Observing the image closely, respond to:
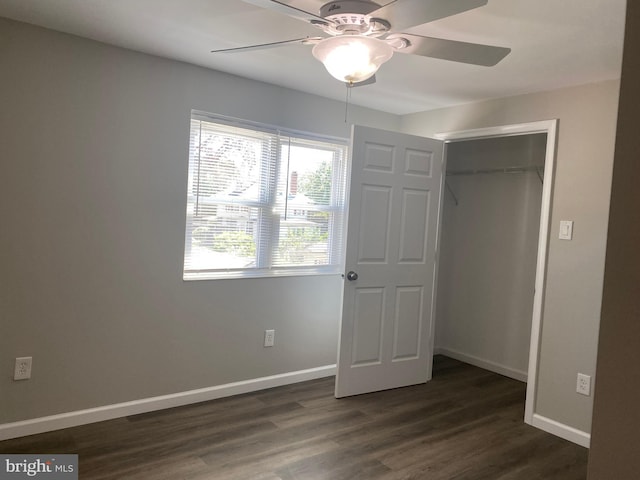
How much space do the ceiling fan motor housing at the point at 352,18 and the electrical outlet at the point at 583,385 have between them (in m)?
2.51

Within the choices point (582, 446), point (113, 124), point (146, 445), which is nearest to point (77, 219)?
point (113, 124)

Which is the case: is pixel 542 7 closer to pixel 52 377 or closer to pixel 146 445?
pixel 146 445

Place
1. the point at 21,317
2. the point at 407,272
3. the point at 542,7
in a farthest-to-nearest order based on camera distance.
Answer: the point at 407,272 < the point at 21,317 < the point at 542,7

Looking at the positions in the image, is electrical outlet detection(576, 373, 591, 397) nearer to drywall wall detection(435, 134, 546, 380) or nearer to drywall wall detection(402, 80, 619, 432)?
drywall wall detection(402, 80, 619, 432)

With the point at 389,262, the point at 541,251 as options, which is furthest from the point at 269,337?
the point at 541,251

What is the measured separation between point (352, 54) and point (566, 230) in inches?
82.5

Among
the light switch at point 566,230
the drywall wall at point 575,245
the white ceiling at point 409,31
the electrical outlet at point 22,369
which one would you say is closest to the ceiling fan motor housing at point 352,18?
the white ceiling at point 409,31

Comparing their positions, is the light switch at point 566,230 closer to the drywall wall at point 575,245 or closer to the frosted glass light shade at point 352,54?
the drywall wall at point 575,245

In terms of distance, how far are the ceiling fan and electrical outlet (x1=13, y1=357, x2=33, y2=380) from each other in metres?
2.26

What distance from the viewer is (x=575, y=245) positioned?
9.99ft

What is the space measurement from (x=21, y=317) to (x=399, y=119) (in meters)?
3.32

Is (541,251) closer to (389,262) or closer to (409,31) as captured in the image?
(389,262)

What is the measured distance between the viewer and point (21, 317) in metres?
2.59

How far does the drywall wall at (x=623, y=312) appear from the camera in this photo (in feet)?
2.62
